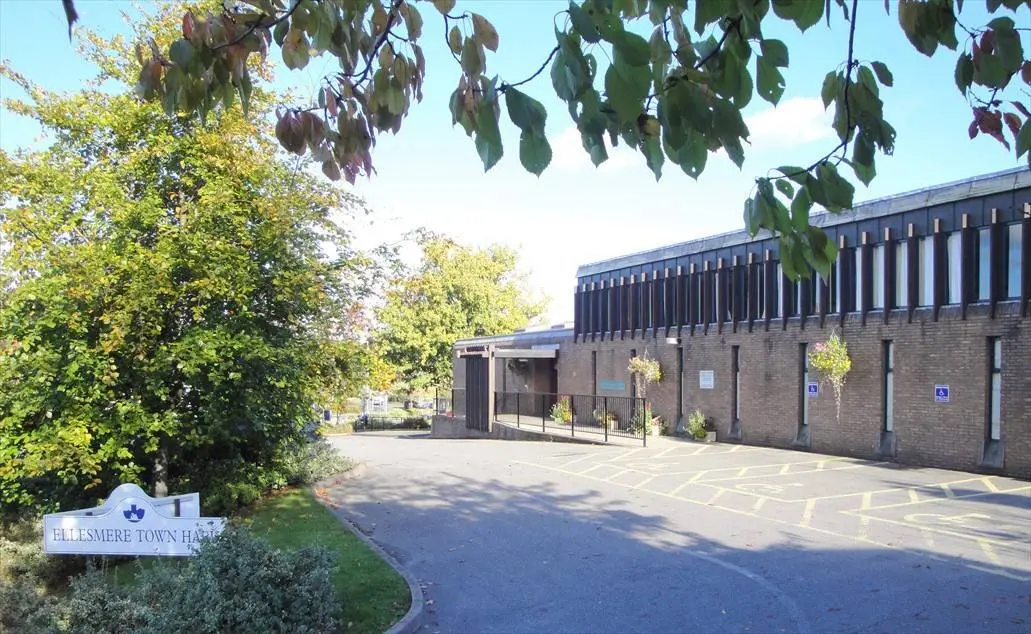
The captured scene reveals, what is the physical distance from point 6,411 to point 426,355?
39271mm

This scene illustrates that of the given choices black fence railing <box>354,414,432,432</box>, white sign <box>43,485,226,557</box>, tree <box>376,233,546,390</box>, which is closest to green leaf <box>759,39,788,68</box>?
white sign <box>43,485,226,557</box>

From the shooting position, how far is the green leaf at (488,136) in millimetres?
3008

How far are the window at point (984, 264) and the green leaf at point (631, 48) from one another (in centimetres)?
1918

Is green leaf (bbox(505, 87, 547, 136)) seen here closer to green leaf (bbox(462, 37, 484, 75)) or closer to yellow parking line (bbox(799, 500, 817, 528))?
green leaf (bbox(462, 37, 484, 75))

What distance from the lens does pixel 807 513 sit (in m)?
13.0

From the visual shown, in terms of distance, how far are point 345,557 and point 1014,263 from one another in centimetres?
1672

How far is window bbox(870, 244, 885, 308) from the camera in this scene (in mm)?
21375

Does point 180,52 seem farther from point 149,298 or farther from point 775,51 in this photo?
point 149,298

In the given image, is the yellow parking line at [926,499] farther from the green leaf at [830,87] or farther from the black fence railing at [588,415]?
the green leaf at [830,87]

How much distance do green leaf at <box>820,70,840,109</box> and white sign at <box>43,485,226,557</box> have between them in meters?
6.35

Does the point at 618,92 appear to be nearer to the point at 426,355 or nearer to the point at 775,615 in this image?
the point at 775,615

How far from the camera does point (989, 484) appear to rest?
54.2 feet

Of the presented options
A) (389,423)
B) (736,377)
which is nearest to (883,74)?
(736,377)

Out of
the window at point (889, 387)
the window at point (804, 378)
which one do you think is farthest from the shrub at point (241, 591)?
the window at point (804, 378)
